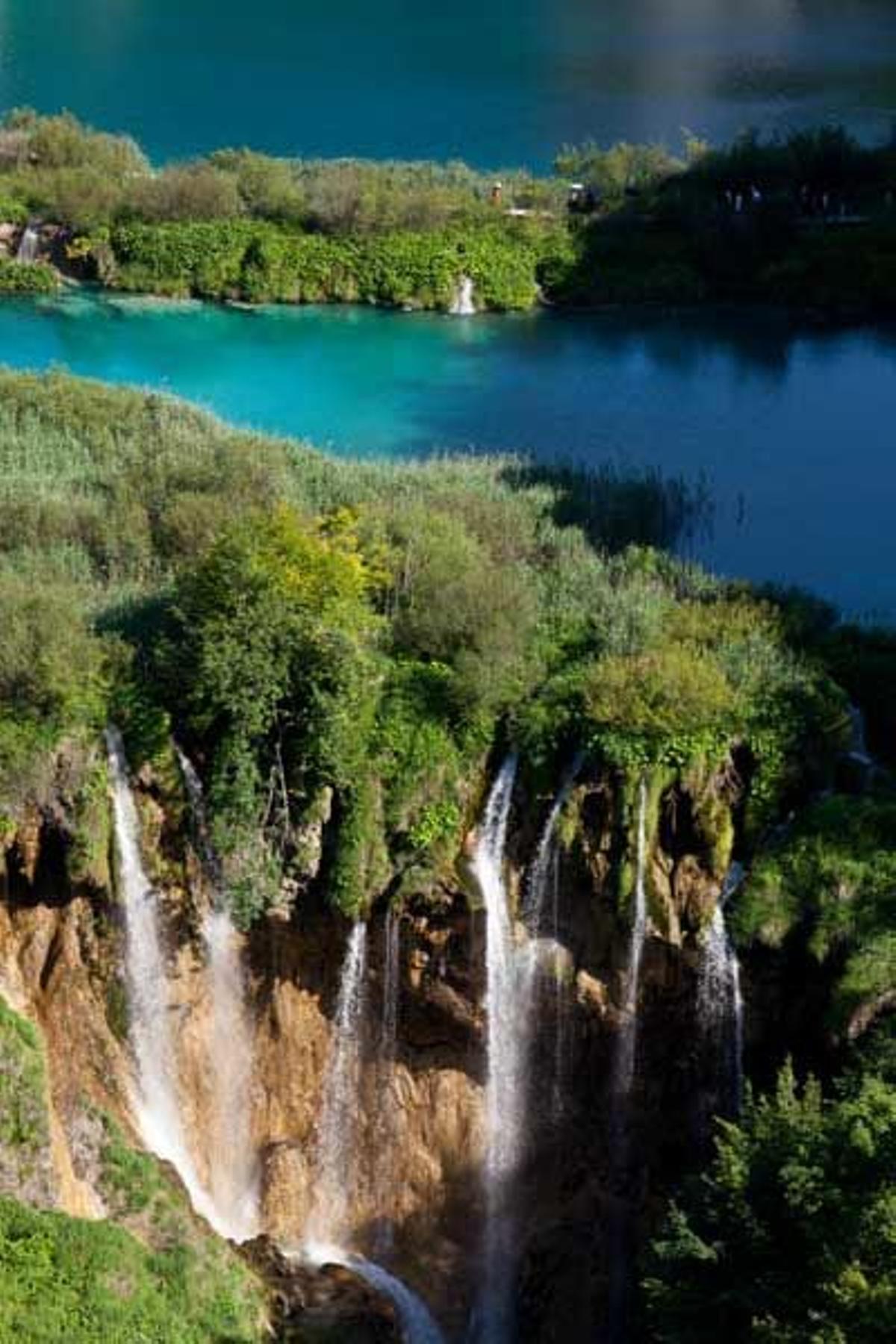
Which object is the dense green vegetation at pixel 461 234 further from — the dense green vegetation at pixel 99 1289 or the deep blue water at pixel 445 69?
the dense green vegetation at pixel 99 1289

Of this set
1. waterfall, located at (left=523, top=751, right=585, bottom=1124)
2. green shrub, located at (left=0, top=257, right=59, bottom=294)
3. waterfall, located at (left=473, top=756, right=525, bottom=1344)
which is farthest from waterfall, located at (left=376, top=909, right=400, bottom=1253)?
green shrub, located at (left=0, top=257, right=59, bottom=294)

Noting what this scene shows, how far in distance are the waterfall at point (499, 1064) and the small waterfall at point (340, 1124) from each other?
1.74 m

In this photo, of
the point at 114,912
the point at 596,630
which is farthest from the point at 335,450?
the point at 114,912

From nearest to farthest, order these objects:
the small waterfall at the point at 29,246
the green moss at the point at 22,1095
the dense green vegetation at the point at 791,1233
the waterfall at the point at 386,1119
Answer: the dense green vegetation at the point at 791,1233 < the green moss at the point at 22,1095 < the waterfall at the point at 386,1119 < the small waterfall at the point at 29,246

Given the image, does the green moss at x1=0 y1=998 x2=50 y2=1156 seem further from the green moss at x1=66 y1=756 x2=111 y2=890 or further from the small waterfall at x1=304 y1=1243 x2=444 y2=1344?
the small waterfall at x1=304 y1=1243 x2=444 y2=1344

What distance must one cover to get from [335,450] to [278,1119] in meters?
17.7

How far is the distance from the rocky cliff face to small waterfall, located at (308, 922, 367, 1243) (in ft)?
0.38

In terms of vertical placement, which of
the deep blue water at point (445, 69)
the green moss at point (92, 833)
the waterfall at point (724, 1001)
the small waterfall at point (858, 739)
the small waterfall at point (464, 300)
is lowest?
the waterfall at point (724, 1001)

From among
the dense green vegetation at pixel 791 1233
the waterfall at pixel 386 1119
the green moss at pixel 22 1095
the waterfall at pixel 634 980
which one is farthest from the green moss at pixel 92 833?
the dense green vegetation at pixel 791 1233

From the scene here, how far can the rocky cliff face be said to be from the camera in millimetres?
19219

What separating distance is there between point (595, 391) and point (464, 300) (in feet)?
30.1

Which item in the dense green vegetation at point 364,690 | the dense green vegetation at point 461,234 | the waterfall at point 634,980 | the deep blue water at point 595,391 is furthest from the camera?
the dense green vegetation at point 461,234

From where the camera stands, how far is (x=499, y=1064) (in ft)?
65.5

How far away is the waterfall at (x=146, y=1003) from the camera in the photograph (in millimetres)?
19438
